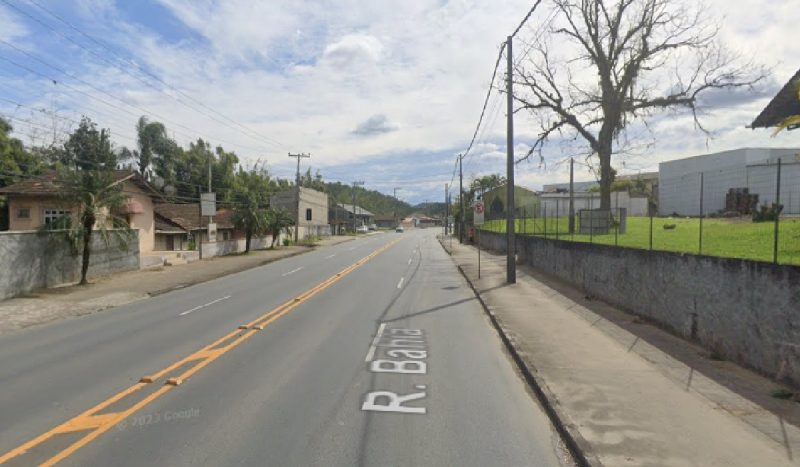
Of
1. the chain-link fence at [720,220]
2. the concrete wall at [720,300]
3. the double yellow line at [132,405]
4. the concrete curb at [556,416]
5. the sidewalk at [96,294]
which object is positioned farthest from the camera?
the sidewalk at [96,294]

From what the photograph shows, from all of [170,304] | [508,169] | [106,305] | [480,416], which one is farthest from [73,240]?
[480,416]

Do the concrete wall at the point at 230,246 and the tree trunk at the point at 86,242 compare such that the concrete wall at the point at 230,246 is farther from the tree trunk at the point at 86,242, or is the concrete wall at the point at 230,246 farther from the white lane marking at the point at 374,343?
the white lane marking at the point at 374,343

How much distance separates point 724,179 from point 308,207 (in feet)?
235

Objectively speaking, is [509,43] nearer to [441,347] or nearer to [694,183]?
[441,347]

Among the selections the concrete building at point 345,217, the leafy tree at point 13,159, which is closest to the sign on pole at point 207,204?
the leafy tree at point 13,159

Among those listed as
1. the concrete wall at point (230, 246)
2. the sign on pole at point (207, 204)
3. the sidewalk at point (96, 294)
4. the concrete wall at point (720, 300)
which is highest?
the sign on pole at point (207, 204)

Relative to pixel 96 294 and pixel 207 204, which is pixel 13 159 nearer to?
pixel 207 204

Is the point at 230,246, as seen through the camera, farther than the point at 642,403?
Yes

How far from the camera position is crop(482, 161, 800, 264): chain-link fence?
1061cm

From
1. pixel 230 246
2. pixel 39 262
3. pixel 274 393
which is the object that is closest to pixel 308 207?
pixel 230 246

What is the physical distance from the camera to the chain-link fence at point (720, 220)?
10.6 meters

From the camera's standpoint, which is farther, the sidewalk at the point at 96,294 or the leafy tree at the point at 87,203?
the leafy tree at the point at 87,203

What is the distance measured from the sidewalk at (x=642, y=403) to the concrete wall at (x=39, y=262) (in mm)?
14800

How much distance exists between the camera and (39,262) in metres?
19.6
